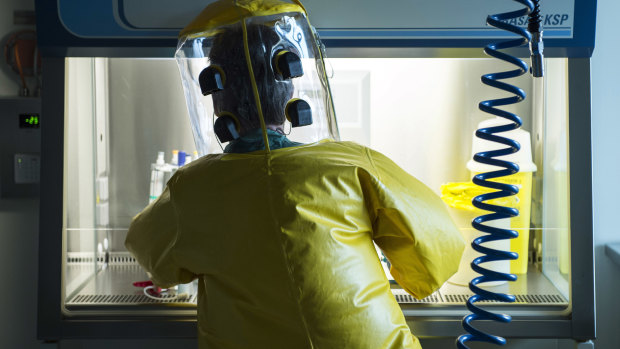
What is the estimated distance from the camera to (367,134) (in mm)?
2213

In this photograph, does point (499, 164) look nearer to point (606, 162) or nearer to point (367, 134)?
point (367, 134)

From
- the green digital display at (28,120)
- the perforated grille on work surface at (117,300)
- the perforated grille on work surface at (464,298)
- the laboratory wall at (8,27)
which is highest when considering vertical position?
the laboratory wall at (8,27)

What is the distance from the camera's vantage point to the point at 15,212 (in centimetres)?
226

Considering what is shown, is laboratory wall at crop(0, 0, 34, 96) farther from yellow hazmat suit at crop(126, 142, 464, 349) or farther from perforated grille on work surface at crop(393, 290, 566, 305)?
perforated grille on work surface at crop(393, 290, 566, 305)

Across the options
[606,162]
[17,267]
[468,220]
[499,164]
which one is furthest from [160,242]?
[606,162]

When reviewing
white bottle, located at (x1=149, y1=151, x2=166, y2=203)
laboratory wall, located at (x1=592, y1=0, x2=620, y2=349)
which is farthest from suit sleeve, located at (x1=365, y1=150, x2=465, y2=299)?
laboratory wall, located at (x1=592, y1=0, x2=620, y2=349)

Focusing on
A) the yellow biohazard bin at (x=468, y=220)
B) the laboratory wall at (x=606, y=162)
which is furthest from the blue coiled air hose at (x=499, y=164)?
the laboratory wall at (x=606, y=162)

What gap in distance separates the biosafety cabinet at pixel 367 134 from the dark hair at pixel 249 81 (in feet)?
1.20

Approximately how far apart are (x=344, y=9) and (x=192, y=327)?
99 cm

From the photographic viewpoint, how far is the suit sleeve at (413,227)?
124cm

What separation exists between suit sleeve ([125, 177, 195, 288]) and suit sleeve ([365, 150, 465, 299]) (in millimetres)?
442

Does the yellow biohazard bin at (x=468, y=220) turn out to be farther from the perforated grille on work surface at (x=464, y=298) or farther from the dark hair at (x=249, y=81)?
the dark hair at (x=249, y=81)

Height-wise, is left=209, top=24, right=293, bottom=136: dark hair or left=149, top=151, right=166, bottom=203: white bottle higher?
left=209, top=24, right=293, bottom=136: dark hair

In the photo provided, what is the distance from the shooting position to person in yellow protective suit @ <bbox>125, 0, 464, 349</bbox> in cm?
120
